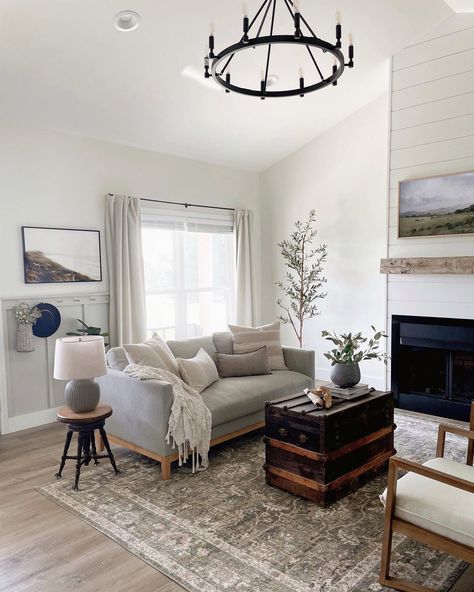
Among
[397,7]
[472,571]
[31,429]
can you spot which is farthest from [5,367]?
[397,7]

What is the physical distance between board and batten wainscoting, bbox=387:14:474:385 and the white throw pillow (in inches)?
81.4

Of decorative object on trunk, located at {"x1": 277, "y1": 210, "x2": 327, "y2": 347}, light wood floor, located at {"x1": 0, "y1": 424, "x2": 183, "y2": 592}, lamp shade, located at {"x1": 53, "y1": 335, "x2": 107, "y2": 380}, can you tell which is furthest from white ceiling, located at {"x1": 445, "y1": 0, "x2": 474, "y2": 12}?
light wood floor, located at {"x1": 0, "y1": 424, "x2": 183, "y2": 592}

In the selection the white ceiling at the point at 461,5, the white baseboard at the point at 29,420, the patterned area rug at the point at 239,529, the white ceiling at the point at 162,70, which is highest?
the white ceiling at the point at 461,5

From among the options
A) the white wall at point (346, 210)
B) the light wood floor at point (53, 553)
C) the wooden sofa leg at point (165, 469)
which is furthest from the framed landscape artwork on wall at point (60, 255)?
the white wall at point (346, 210)

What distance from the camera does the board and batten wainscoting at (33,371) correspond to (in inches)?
172

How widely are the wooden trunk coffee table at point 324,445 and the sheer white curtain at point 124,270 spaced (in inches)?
92.0

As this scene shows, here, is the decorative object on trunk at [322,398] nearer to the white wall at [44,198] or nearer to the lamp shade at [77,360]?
the lamp shade at [77,360]

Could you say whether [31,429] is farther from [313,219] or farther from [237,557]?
[313,219]

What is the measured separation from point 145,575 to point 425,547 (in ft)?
A: 4.65

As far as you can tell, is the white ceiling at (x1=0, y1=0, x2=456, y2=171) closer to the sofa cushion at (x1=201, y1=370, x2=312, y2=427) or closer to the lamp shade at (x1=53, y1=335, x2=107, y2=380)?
the lamp shade at (x1=53, y1=335, x2=107, y2=380)

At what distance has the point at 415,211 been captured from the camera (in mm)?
4777

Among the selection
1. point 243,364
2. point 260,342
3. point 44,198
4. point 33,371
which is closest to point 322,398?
point 243,364

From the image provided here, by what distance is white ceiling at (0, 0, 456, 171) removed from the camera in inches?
136

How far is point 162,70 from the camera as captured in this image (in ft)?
13.6
